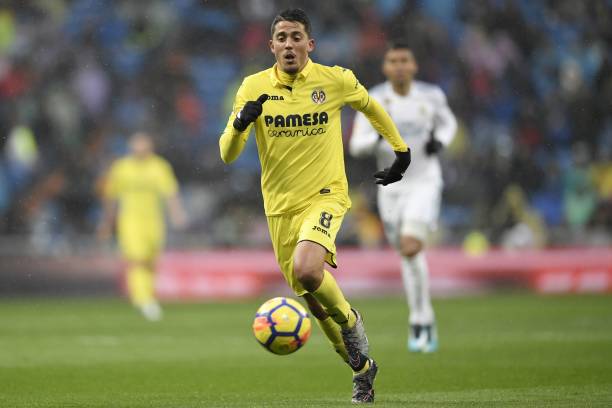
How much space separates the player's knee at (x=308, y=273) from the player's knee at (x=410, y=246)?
4.23 meters

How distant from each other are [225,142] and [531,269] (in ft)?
46.1

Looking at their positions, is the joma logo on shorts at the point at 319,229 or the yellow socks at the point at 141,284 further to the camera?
the yellow socks at the point at 141,284

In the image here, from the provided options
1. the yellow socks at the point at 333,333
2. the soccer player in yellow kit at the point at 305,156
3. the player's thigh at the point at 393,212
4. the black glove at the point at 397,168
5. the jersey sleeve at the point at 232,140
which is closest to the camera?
the jersey sleeve at the point at 232,140

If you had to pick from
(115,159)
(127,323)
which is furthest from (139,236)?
(115,159)

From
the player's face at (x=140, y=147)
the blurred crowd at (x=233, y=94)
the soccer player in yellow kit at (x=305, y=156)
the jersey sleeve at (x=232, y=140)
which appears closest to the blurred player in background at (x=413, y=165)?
the soccer player in yellow kit at (x=305, y=156)

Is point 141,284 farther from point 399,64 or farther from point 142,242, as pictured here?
point 399,64

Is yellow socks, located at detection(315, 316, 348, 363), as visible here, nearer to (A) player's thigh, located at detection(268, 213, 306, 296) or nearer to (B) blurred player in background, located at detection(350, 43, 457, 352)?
(A) player's thigh, located at detection(268, 213, 306, 296)

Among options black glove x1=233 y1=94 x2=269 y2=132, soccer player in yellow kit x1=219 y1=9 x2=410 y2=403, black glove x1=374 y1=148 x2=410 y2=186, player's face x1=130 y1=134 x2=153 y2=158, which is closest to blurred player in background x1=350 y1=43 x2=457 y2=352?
black glove x1=374 y1=148 x2=410 y2=186

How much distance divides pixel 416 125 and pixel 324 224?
448 cm

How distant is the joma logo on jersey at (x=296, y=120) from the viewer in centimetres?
741

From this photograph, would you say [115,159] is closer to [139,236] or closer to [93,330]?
[139,236]

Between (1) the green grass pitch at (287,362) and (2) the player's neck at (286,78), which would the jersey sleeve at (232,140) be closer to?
(2) the player's neck at (286,78)

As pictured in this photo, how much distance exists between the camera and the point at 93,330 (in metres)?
14.1

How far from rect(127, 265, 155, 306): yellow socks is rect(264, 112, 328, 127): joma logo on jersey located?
32.6 feet
